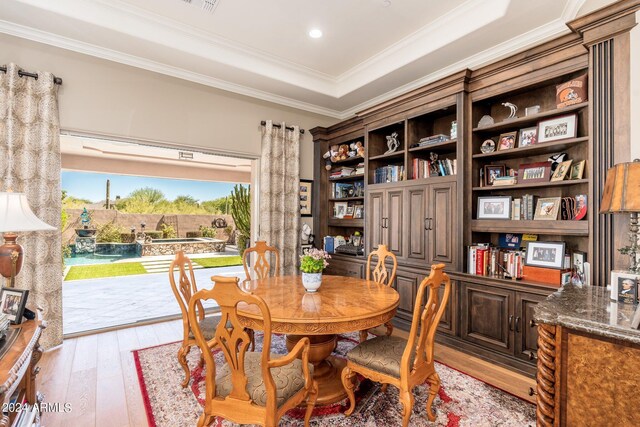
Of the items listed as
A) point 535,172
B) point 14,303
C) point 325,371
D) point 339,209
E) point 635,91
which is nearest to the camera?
point 14,303

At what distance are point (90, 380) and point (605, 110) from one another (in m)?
4.41

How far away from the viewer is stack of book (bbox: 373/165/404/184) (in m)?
3.95

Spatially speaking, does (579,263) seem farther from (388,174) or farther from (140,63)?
(140,63)

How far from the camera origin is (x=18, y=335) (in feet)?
5.26

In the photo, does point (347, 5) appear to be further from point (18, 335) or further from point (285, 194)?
point (18, 335)

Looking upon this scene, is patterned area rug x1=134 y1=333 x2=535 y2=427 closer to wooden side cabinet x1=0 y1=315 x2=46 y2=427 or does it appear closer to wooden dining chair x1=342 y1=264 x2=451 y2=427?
wooden dining chair x1=342 y1=264 x2=451 y2=427

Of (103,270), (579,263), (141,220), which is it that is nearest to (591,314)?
(579,263)

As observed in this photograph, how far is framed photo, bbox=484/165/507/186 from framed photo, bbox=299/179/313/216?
8.54 ft

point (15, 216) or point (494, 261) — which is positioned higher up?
point (15, 216)

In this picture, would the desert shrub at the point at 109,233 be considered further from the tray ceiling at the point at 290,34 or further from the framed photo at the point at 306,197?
the tray ceiling at the point at 290,34

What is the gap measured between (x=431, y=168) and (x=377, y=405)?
2485 mm

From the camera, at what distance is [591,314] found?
1.42m

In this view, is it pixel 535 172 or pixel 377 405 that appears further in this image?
pixel 535 172

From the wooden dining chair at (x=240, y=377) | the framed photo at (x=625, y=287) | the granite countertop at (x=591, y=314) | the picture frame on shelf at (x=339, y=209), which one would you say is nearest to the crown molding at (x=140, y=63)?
the picture frame on shelf at (x=339, y=209)
